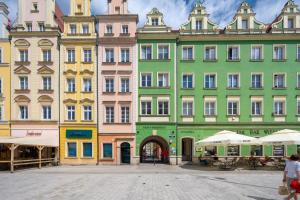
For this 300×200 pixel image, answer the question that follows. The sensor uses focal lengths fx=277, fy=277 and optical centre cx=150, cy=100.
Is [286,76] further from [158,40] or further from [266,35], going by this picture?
[158,40]

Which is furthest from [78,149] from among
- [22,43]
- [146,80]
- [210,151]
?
[210,151]

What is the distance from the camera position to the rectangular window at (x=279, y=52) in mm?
31578

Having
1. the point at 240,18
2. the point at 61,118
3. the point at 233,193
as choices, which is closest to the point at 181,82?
the point at 240,18

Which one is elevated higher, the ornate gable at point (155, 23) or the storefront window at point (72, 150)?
the ornate gable at point (155, 23)

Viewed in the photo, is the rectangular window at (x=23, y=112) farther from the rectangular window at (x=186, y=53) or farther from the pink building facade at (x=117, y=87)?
the rectangular window at (x=186, y=53)

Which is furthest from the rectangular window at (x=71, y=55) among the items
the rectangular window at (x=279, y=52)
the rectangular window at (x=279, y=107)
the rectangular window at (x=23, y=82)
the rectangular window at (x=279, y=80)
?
the rectangular window at (x=279, y=107)

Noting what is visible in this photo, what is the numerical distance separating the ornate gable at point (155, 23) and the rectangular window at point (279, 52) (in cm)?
1234

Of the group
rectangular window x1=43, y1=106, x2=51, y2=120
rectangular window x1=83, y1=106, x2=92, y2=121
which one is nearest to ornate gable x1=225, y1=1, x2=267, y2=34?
rectangular window x1=83, y1=106, x2=92, y2=121

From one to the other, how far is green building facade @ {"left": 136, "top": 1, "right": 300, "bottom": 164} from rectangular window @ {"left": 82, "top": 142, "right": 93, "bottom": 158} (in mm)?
5307

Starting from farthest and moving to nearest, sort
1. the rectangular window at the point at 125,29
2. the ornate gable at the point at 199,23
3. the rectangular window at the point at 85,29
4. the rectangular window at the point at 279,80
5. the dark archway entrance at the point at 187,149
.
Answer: the dark archway entrance at the point at 187,149
the rectangular window at the point at 85,29
the rectangular window at the point at 125,29
the ornate gable at the point at 199,23
the rectangular window at the point at 279,80

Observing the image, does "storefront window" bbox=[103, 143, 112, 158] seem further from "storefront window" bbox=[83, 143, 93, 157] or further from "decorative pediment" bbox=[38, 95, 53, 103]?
"decorative pediment" bbox=[38, 95, 53, 103]

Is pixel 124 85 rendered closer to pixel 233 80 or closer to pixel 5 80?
pixel 233 80

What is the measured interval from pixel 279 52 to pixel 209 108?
33.9ft

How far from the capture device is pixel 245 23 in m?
31.9
